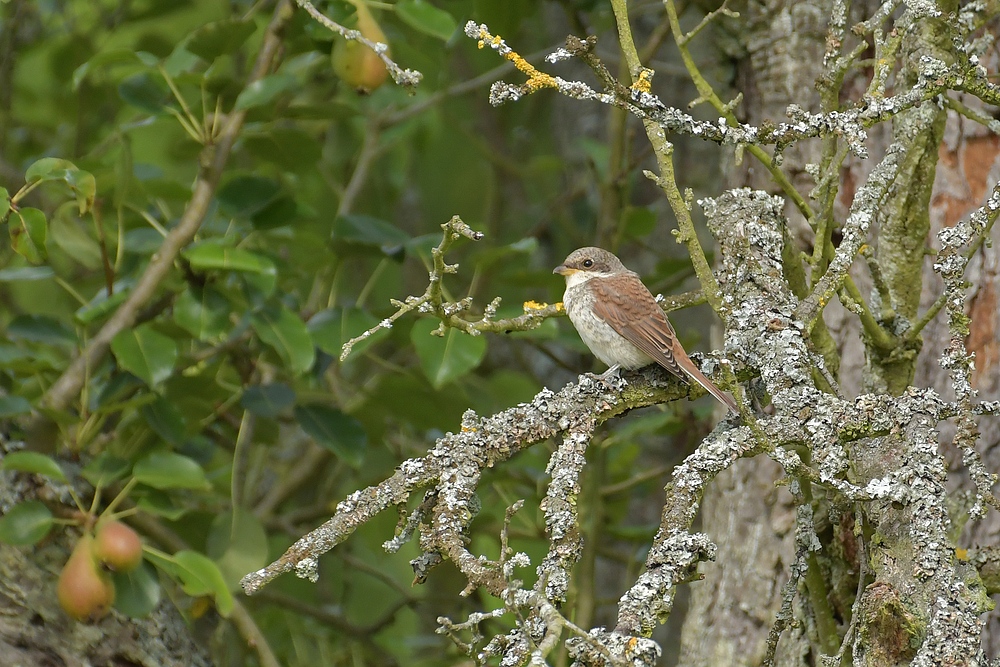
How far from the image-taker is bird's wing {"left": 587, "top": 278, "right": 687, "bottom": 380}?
9.47 ft

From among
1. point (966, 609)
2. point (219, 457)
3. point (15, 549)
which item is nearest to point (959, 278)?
point (966, 609)

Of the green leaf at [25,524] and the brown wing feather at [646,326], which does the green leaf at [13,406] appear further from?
the brown wing feather at [646,326]

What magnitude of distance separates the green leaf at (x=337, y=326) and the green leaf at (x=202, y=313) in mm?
283

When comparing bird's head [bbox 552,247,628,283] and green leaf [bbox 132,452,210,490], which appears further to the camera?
bird's head [bbox 552,247,628,283]

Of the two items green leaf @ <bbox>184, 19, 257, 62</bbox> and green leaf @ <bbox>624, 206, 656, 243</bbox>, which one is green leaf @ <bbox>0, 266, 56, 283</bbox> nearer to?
green leaf @ <bbox>184, 19, 257, 62</bbox>

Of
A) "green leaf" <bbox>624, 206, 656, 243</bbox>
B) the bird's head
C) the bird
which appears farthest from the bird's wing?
A: "green leaf" <bbox>624, 206, 656, 243</bbox>

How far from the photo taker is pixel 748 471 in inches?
138

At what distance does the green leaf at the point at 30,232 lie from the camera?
263 cm

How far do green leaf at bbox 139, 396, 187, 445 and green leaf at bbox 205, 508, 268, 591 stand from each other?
34 centimetres

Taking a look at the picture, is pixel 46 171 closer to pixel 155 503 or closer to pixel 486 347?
pixel 155 503

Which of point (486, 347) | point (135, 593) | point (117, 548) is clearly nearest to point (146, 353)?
point (117, 548)

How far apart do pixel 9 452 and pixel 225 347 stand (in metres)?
0.78

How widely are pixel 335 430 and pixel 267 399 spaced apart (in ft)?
0.83

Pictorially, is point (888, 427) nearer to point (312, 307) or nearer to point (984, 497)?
point (984, 497)
